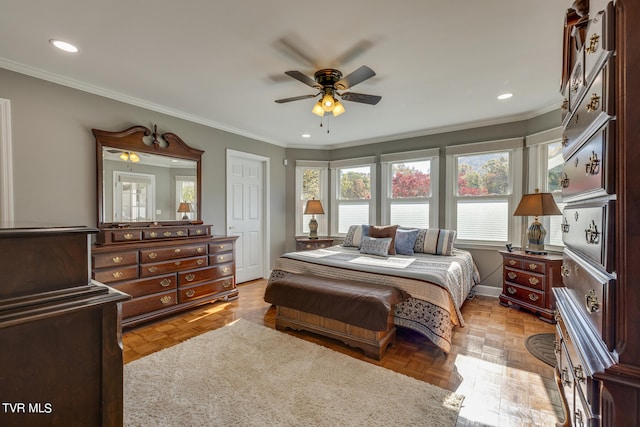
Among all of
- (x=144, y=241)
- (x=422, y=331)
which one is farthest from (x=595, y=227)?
(x=144, y=241)

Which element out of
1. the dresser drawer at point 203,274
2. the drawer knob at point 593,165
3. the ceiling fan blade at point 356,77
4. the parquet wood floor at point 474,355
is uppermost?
the ceiling fan blade at point 356,77

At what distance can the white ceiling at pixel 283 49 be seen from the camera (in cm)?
178

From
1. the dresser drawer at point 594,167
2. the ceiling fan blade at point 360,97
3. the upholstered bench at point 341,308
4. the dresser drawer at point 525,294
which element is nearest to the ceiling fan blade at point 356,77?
the ceiling fan blade at point 360,97

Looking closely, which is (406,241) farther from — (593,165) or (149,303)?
(149,303)

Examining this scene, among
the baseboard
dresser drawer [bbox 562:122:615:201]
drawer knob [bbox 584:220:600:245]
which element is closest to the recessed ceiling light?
dresser drawer [bbox 562:122:615:201]

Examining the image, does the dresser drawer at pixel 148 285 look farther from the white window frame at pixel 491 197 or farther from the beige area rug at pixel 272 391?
the white window frame at pixel 491 197

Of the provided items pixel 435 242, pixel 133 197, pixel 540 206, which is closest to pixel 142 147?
pixel 133 197

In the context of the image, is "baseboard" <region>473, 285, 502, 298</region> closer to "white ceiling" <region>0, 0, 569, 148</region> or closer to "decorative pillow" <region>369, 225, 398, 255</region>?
"decorative pillow" <region>369, 225, 398, 255</region>

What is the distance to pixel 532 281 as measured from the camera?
318 centimetres

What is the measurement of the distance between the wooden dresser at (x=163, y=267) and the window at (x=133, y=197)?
0.76 feet

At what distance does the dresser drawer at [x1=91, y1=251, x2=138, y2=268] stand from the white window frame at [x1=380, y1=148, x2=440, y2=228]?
143 inches

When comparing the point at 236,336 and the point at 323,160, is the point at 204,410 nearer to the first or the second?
the point at 236,336

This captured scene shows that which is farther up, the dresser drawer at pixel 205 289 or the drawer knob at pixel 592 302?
the drawer knob at pixel 592 302

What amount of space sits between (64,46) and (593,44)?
3.21 meters
